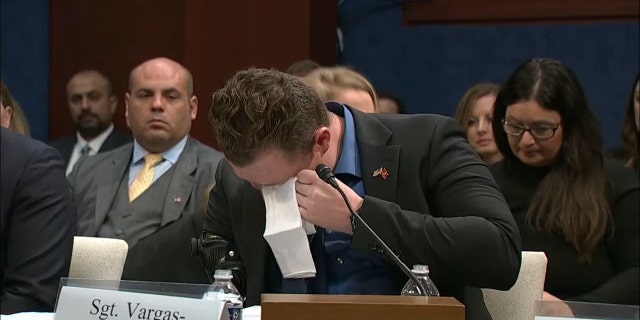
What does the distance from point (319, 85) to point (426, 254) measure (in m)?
1.38

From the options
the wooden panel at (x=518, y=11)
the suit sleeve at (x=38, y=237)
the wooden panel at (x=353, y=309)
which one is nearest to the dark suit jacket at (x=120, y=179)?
the suit sleeve at (x=38, y=237)

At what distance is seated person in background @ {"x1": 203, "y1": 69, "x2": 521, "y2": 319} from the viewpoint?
6.36 ft

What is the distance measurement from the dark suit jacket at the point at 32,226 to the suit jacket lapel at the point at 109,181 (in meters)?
1.21

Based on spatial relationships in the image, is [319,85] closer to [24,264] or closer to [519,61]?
[24,264]

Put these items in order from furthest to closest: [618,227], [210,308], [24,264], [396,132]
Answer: [618,227] → [24,264] → [396,132] → [210,308]

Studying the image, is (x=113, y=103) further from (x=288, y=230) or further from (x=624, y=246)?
(x=288, y=230)

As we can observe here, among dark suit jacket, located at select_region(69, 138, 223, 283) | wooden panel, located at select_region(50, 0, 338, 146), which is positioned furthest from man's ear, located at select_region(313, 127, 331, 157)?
wooden panel, located at select_region(50, 0, 338, 146)

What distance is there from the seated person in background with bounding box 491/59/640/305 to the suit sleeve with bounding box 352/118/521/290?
3.34 ft

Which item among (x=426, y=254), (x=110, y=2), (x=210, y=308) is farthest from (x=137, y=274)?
(x=110, y=2)

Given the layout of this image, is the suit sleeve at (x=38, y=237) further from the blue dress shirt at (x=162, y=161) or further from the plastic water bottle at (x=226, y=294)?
the blue dress shirt at (x=162, y=161)

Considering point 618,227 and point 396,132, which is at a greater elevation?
point 396,132

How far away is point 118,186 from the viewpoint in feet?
13.5

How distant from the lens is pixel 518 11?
574cm

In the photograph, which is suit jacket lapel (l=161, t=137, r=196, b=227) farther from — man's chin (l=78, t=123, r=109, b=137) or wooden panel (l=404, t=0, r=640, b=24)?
wooden panel (l=404, t=0, r=640, b=24)
